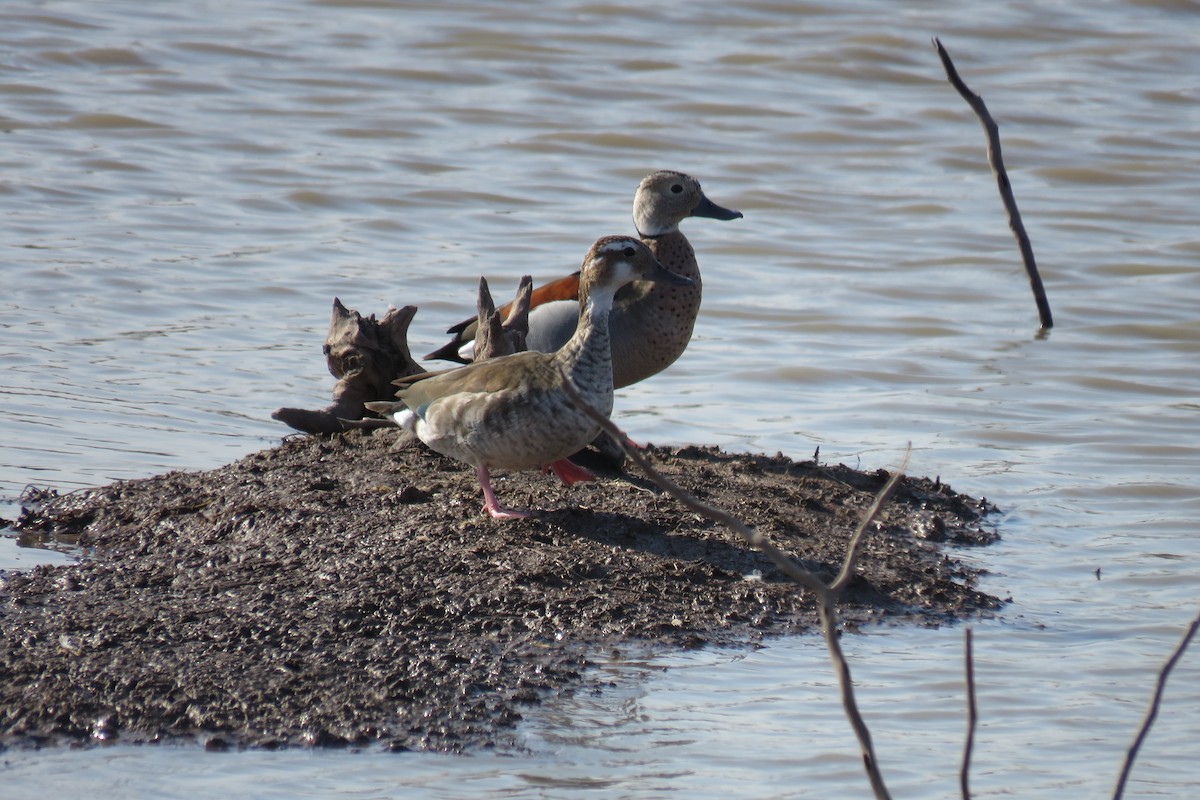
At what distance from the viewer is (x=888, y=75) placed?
16.9m

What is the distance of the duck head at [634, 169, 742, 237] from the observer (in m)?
8.04

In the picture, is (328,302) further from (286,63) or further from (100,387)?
(286,63)

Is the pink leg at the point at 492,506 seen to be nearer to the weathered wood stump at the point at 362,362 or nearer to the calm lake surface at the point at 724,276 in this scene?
the calm lake surface at the point at 724,276

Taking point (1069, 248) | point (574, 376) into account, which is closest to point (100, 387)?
point (574, 376)

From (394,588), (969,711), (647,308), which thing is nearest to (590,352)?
(394,588)

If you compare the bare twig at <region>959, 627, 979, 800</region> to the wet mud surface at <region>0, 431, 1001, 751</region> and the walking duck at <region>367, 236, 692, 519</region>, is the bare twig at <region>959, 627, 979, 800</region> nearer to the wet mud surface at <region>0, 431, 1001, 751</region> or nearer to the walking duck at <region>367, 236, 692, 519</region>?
the wet mud surface at <region>0, 431, 1001, 751</region>

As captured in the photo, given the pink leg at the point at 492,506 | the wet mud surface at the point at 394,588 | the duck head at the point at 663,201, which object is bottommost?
the wet mud surface at the point at 394,588

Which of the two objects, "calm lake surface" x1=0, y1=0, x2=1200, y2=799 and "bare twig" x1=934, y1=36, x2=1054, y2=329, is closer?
"calm lake surface" x1=0, y1=0, x2=1200, y2=799

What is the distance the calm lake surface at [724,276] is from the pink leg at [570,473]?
1363 millimetres

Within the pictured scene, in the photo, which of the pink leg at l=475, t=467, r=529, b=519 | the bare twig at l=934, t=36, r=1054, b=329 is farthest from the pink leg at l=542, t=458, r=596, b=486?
the bare twig at l=934, t=36, r=1054, b=329

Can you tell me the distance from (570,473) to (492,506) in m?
0.50

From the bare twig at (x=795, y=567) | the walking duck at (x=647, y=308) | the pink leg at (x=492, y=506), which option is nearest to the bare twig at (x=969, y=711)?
the bare twig at (x=795, y=567)

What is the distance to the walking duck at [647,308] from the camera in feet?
24.6

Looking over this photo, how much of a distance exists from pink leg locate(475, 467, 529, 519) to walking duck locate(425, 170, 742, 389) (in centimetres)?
172
